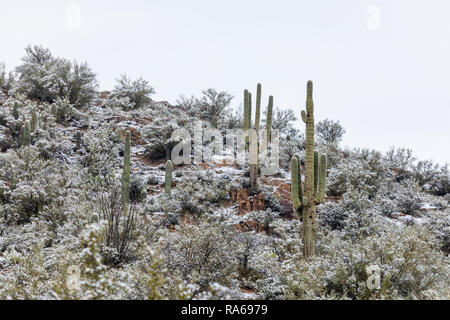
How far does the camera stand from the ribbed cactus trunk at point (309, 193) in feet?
25.5

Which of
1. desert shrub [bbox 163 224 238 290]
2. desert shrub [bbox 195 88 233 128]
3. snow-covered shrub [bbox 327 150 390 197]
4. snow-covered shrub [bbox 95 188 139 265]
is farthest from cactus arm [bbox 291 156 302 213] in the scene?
desert shrub [bbox 195 88 233 128]

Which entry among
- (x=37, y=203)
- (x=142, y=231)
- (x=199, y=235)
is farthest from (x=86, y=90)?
(x=199, y=235)

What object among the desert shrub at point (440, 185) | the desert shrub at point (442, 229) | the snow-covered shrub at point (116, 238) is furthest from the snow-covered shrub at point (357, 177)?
the snow-covered shrub at point (116, 238)

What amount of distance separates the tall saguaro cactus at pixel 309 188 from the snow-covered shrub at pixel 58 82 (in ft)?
44.2

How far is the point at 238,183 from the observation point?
45.1 ft

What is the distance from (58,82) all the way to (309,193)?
14.9 metres

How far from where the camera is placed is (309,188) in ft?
26.9

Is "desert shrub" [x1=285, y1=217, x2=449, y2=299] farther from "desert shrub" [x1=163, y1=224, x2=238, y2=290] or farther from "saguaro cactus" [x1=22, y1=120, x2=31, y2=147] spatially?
"saguaro cactus" [x1=22, y1=120, x2=31, y2=147]

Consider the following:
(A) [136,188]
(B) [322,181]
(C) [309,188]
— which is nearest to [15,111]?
(A) [136,188]

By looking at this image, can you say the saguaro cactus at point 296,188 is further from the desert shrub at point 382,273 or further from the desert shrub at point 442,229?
the desert shrub at point 442,229

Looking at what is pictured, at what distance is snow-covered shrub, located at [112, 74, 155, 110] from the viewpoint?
21844mm

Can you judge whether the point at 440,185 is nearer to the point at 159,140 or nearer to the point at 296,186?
the point at 296,186

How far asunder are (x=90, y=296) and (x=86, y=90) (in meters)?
17.6
